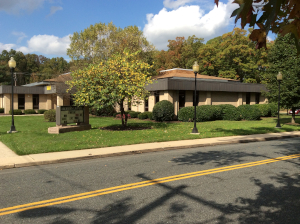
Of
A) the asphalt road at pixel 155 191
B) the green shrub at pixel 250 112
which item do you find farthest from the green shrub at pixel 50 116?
the green shrub at pixel 250 112

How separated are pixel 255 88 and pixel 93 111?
69.3 ft

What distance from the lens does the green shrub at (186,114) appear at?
23250 mm

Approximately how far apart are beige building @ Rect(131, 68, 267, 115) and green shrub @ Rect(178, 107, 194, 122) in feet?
5.06

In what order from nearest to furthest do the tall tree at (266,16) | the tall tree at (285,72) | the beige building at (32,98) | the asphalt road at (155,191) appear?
the tall tree at (266,16)
the asphalt road at (155,191)
the tall tree at (285,72)
the beige building at (32,98)

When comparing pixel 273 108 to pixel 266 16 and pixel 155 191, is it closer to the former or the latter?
pixel 155 191

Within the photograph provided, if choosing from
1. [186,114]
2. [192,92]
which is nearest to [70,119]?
[186,114]

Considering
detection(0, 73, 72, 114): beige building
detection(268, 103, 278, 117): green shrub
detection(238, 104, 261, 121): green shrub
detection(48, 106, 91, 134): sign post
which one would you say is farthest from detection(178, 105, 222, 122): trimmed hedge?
detection(0, 73, 72, 114): beige building

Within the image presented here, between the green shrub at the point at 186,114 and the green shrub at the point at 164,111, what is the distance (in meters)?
0.88

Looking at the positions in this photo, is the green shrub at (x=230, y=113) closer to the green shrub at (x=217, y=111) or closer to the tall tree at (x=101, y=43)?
the green shrub at (x=217, y=111)

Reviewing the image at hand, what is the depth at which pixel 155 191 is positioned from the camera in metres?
5.53

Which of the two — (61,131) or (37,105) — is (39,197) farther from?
(37,105)

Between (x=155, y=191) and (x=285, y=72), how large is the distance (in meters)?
19.1

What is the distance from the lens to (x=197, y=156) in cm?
940

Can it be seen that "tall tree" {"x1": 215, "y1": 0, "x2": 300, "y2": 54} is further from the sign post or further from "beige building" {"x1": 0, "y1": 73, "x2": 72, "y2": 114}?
"beige building" {"x1": 0, "y1": 73, "x2": 72, "y2": 114}
